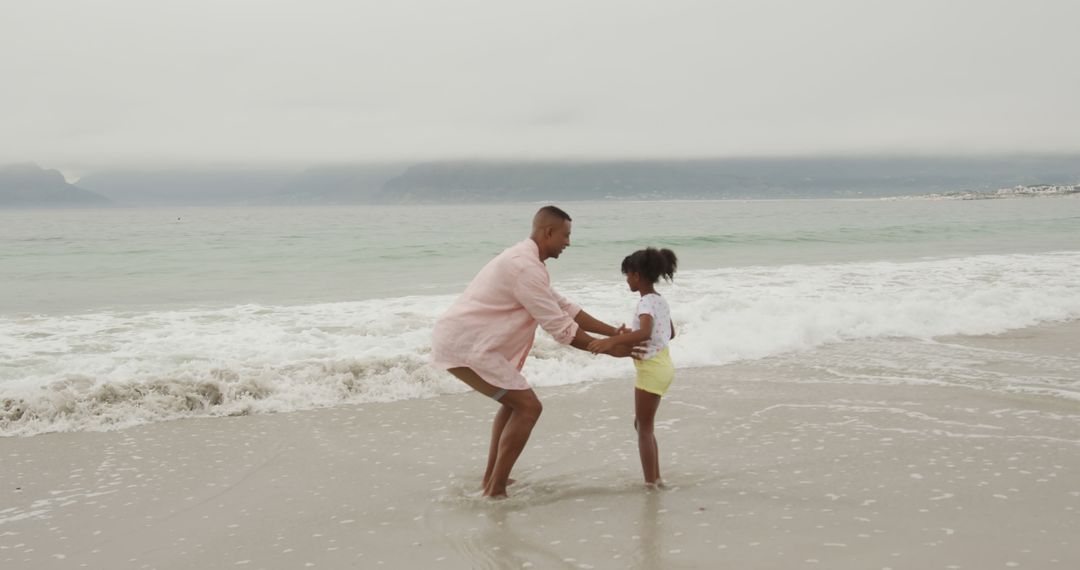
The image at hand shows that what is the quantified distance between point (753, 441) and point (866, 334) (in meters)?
6.10

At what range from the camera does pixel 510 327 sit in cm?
480

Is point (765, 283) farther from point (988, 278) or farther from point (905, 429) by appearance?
point (905, 429)

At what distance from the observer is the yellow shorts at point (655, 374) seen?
498 cm

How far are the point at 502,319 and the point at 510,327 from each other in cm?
7

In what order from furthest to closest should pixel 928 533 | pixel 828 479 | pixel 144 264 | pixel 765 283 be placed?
pixel 144 264 → pixel 765 283 → pixel 828 479 → pixel 928 533

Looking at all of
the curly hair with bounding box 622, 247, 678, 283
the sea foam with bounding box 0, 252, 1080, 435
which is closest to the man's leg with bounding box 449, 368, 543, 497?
the curly hair with bounding box 622, 247, 678, 283

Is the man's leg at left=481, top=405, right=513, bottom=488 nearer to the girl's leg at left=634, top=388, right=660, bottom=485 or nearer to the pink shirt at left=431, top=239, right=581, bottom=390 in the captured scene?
the pink shirt at left=431, top=239, right=581, bottom=390

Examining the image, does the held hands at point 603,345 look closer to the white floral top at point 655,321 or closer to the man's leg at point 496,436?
the white floral top at point 655,321

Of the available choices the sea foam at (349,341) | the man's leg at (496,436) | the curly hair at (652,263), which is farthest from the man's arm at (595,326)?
the sea foam at (349,341)

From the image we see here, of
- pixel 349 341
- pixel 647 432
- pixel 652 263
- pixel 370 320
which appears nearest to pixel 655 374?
pixel 647 432

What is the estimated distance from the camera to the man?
466 cm

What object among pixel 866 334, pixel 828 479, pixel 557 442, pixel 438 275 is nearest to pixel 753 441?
pixel 828 479

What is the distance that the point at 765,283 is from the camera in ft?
60.0

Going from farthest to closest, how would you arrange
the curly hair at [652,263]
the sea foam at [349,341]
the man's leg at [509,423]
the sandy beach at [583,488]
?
the sea foam at [349,341], the man's leg at [509,423], the curly hair at [652,263], the sandy beach at [583,488]
